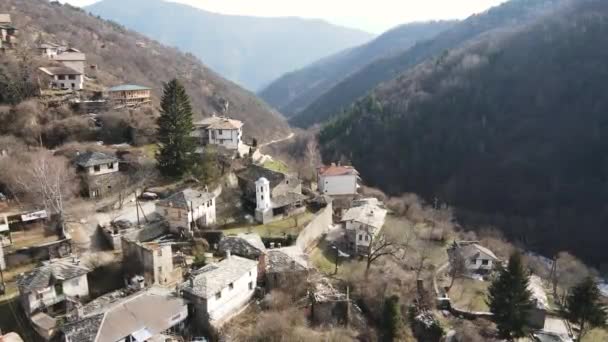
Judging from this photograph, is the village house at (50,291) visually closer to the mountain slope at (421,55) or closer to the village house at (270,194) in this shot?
the village house at (270,194)

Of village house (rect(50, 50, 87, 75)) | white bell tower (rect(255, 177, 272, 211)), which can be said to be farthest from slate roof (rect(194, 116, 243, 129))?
village house (rect(50, 50, 87, 75))

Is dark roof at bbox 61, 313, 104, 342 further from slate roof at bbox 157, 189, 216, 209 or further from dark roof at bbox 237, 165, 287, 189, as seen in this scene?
dark roof at bbox 237, 165, 287, 189

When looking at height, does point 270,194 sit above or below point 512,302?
above

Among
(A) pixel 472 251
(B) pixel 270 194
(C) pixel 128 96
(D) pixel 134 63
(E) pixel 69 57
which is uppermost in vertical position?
(D) pixel 134 63

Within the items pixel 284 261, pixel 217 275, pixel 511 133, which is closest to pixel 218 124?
pixel 284 261

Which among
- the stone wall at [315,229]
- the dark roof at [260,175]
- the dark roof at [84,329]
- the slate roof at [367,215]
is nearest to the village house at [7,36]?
the dark roof at [260,175]

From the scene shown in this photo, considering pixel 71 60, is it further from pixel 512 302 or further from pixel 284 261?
pixel 512 302
